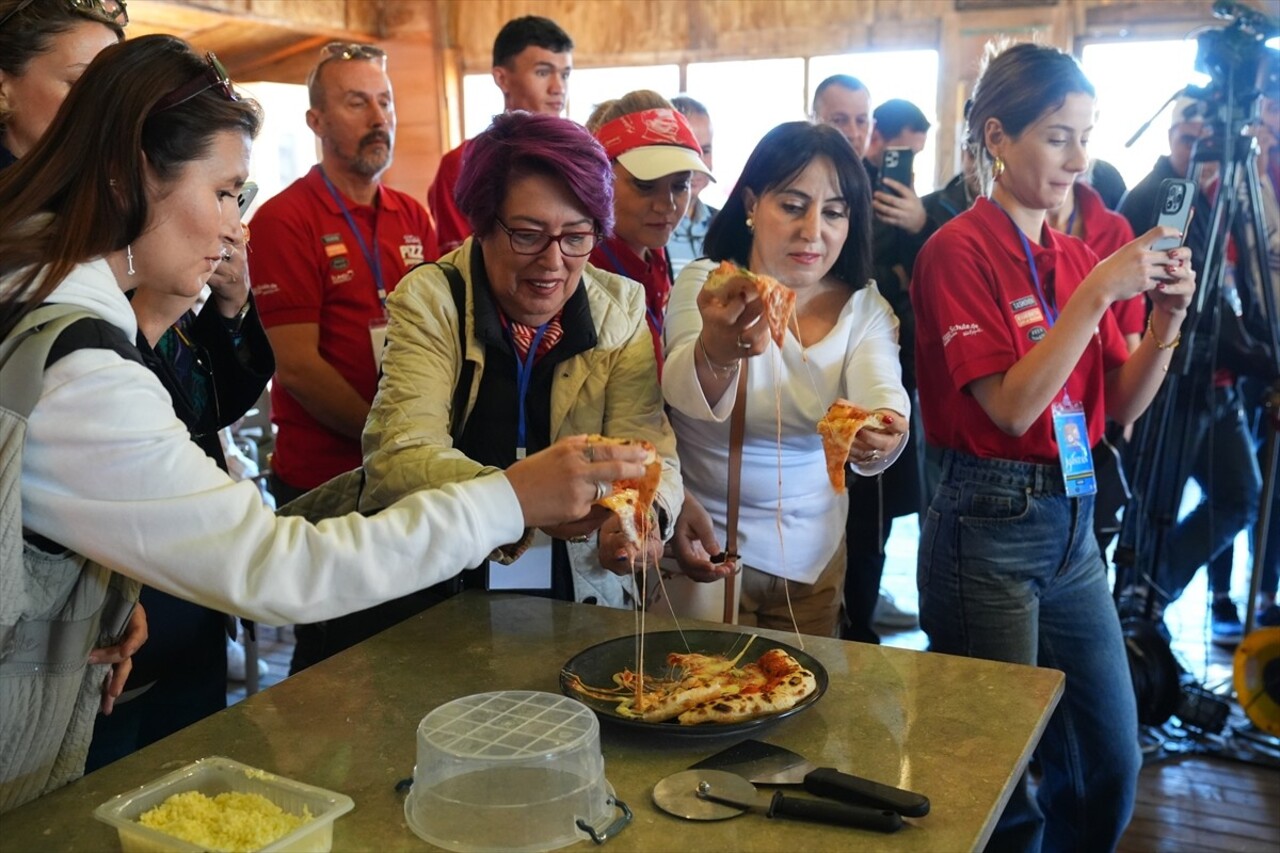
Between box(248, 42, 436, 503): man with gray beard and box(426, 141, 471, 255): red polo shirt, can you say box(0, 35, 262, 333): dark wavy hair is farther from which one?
box(426, 141, 471, 255): red polo shirt

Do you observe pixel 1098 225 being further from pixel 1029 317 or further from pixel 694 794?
pixel 694 794

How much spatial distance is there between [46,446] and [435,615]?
814 mm

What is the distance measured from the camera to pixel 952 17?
6.11 m

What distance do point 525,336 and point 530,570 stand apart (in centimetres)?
40

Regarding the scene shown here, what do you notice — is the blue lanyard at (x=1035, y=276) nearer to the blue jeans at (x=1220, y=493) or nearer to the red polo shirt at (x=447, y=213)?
the red polo shirt at (x=447, y=213)

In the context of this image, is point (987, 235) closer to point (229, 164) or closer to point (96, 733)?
point (229, 164)

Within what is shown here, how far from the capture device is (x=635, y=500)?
1636mm

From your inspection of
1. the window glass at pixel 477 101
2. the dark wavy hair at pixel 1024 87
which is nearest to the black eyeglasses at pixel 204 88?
the dark wavy hair at pixel 1024 87

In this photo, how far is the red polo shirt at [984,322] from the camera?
6.67 feet

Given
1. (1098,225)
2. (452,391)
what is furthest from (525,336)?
(1098,225)

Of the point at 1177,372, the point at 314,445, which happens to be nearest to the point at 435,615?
the point at 314,445

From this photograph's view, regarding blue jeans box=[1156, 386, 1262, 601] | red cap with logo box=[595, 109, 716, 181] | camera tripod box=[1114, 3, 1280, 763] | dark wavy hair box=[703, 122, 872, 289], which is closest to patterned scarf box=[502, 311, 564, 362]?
dark wavy hair box=[703, 122, 872, 289]

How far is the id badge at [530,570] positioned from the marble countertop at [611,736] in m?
0.15

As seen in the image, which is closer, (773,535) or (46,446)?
(46,446)
